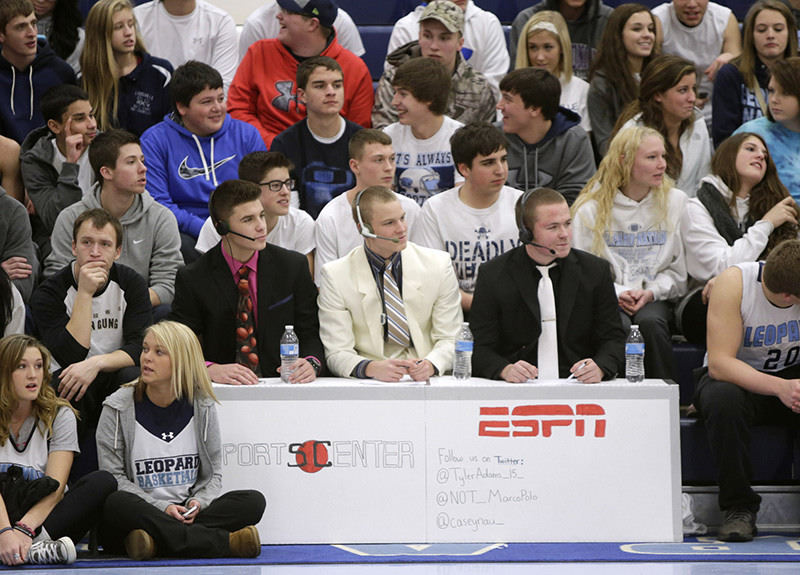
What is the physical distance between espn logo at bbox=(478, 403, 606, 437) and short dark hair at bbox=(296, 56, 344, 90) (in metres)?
2.79

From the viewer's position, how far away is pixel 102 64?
24.6ft

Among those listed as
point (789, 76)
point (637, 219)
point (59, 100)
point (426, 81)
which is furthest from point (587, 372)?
point (59, 100)

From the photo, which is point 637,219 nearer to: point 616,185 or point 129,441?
point 616,185

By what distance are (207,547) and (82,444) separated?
3.30ft

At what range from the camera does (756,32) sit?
25.0 ft

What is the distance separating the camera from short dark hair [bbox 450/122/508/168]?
20.4 feet

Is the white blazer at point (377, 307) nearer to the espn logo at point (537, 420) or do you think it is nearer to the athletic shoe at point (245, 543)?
the espn logo at point (537, 420)

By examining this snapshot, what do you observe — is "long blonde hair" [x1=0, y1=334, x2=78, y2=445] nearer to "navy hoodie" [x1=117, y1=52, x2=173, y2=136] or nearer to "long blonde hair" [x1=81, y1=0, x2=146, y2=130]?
"long blonde hair" [x1=81, y1=0, x2=146, y2=130]

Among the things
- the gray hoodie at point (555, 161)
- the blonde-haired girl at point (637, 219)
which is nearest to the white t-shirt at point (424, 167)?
the gray hoodie at point (555, 161)

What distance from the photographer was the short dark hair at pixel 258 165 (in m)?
6.24

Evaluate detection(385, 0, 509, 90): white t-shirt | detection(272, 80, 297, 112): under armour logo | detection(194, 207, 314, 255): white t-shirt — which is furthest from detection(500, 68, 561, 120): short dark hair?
Answer: detection(272, 80, 297, 112): under armour logo

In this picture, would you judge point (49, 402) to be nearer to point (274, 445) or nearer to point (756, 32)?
point (274, 445)

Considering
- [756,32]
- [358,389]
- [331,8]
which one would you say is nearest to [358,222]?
[358,389]

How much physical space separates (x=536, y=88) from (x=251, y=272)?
2.18 m
